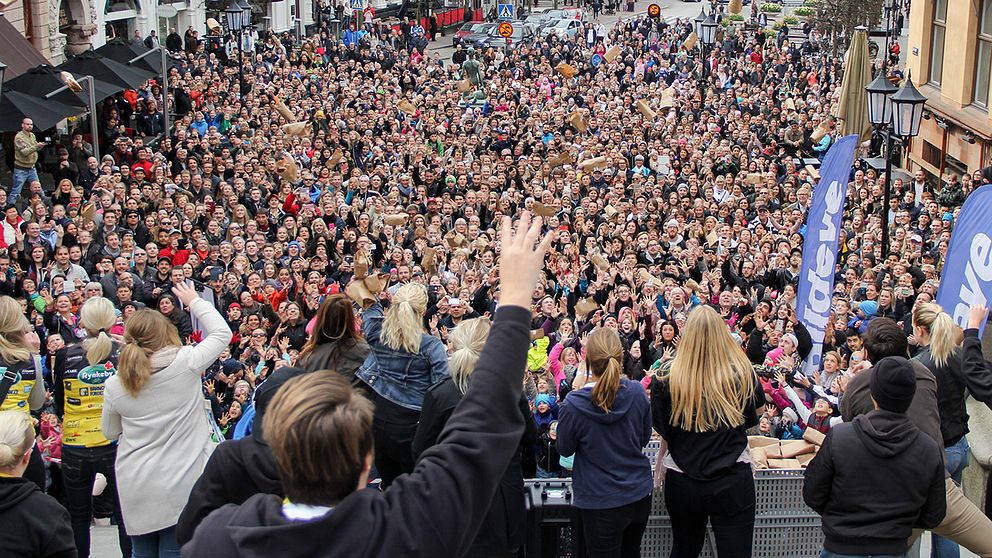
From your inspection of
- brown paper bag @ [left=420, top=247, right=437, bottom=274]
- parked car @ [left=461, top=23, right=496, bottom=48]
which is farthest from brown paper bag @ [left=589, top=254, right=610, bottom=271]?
parked car @ [left=461, top=23, right=496, bottom=48]

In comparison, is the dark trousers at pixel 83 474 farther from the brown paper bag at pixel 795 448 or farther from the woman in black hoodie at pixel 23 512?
the brown paper bag at pixel 795 448

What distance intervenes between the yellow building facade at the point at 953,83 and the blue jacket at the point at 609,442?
53.6ft

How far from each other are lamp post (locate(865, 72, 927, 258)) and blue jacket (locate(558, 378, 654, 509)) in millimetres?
7936

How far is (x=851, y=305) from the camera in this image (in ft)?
39.7

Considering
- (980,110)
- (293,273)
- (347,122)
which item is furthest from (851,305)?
(347,122)

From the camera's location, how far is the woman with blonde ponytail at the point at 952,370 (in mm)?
5363

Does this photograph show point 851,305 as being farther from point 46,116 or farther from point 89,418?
point 46,116

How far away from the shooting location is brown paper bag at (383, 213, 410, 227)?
53.1ft

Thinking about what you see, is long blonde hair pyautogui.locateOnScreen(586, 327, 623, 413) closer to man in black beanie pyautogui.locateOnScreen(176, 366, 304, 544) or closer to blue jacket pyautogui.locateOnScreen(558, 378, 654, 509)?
blue jacket pyautogui.locateOnScreen(558, 378, 654, 509)

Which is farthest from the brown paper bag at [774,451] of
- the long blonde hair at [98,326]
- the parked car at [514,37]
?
the parked car at [514,37]

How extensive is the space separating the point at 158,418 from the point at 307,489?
2817 millimetres

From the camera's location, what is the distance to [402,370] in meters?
5.32

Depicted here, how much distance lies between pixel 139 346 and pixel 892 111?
9.72 m

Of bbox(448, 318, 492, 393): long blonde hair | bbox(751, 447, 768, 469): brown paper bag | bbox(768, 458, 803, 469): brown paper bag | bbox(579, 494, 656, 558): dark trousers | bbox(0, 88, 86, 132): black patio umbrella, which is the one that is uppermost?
bbox(448, 318, 492, 393): long blonde hair
